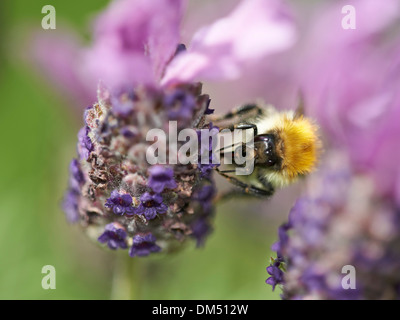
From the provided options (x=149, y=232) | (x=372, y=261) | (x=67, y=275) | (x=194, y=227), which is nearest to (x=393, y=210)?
(x=372, y=261)

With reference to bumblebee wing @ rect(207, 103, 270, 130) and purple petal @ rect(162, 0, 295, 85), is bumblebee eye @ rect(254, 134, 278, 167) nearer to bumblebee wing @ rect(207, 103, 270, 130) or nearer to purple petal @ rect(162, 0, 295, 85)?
bumblebee wing @ rect(207, 103, 270, 130)

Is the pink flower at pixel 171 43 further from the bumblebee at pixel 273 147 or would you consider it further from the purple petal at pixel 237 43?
the bumblebee at pixel 273 147

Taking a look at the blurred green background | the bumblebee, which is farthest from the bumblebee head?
the blurred green background

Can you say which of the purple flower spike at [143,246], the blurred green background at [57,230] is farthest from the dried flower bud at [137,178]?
the blurred green background at [57,230]

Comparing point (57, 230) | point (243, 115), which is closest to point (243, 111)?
point (243, 115)

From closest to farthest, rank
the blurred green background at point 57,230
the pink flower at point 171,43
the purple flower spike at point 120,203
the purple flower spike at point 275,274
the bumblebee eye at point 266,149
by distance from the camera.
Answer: the pink flower at point 171,43, the purple flower spike at point 120,203, the purple flower spike at point 275,274, the bumblebee eye at point 266,149, the blurred green background at point 57,230
